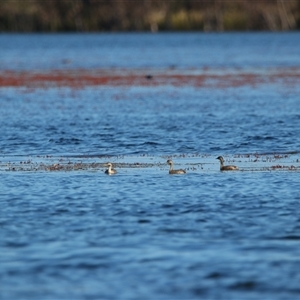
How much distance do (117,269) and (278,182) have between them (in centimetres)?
742

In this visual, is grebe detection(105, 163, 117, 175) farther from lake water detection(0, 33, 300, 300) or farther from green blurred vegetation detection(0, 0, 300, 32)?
green blurred vegetation detection(0, 0, 300, 32)

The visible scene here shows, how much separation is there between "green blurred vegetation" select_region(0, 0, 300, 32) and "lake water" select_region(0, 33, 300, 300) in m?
105

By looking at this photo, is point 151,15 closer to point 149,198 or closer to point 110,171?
point 110,171

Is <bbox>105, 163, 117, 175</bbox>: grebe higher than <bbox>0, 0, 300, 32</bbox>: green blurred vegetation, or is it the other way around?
<bbox>0, 0, 300, 32</bbox>: green blurred vegetation

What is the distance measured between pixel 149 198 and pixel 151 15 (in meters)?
140

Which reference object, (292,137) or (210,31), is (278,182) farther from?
(210,31)

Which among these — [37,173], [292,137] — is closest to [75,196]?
[37,173]

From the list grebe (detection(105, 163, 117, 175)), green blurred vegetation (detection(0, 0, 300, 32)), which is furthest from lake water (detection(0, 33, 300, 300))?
green blurred vegetation (detection(0, 0, 300, 32))

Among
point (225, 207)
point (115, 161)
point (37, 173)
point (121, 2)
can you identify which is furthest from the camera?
point (121, 2)

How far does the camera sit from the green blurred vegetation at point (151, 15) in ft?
483

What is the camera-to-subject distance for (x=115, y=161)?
24.1 m

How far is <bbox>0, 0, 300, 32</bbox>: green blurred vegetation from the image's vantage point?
14712 centimetres

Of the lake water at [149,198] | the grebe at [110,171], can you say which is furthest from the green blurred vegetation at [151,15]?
the grebe at [110,171]

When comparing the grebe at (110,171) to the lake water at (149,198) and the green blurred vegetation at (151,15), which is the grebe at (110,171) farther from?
the green blurred vegetation at (151,15)
